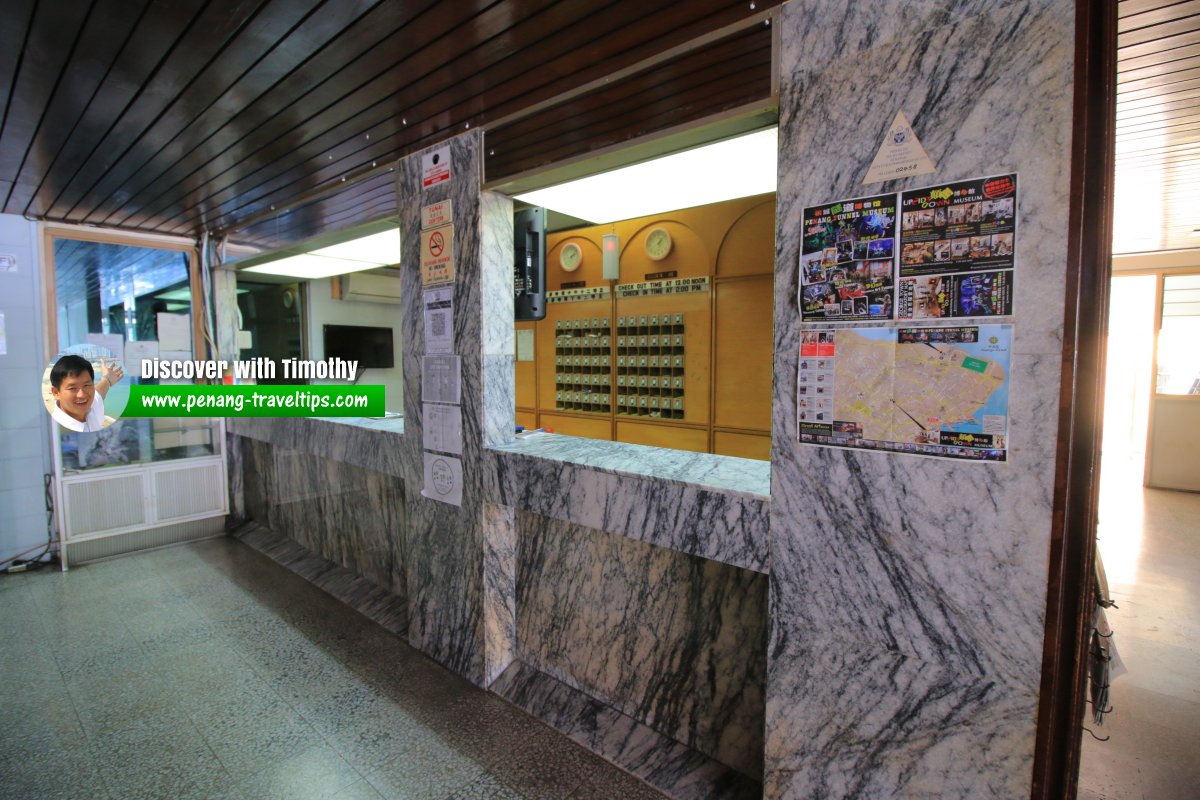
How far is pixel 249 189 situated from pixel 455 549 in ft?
8.89

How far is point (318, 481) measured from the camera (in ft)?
13.1

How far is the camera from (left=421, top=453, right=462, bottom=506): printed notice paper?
2574 millimetres

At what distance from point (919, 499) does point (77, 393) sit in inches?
203

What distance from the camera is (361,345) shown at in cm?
785

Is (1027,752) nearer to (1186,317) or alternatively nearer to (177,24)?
(177,24)

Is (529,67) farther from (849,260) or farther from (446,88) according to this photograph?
(849,260)

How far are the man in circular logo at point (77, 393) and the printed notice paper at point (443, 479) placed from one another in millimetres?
3035

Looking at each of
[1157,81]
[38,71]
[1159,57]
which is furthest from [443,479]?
[1157,81]

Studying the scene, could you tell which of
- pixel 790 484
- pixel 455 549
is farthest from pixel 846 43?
pixel 455 549

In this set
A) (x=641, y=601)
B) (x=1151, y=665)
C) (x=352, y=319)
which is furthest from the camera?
(x=352, y=319)

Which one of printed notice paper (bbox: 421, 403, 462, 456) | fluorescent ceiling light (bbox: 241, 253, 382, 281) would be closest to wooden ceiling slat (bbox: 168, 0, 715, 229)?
fluorescent ceiling light (bbox: 241, 253, 382, 281)

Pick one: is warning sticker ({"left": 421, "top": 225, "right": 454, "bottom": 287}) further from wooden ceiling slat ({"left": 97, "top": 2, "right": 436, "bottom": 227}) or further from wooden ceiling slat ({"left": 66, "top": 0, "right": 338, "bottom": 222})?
wooden ceiling slat ({"left": 66, "top": 0, "right": 338, "bottom": 222})

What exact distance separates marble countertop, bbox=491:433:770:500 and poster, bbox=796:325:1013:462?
0.32 m

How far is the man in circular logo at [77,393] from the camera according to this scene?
3861mm
